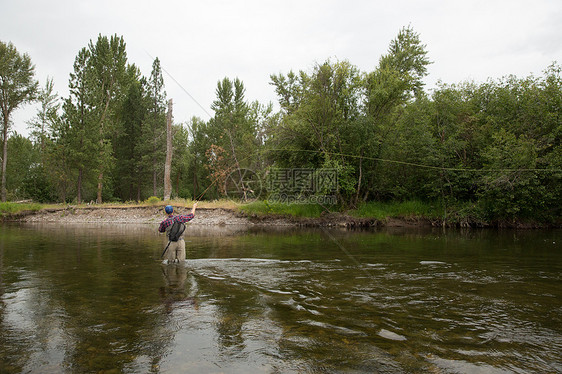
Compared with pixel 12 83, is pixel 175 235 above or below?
below

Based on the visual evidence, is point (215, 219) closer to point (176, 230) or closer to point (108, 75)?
point (176, 230)

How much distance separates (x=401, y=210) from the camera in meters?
26.5

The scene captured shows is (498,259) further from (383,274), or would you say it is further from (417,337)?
(417,337)

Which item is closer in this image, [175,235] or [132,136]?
[175,235]

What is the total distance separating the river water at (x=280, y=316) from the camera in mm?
3916

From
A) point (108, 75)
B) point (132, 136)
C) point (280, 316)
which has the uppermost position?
point (108, 75)

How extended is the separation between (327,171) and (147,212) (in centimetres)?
1451

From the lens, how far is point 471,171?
24812 mm

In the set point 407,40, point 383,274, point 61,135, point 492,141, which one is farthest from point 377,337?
point 407,40

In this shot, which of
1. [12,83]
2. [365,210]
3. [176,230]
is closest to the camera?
[176,230]

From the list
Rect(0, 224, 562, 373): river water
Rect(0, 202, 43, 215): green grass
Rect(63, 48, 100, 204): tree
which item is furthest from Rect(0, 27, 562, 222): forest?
Rect(0, 224, 562, 373): river water

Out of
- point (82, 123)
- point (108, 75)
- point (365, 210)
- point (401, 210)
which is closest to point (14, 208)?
point (82, 123)

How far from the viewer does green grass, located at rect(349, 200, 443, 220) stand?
26.0m

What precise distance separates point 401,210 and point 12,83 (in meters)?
41.5
